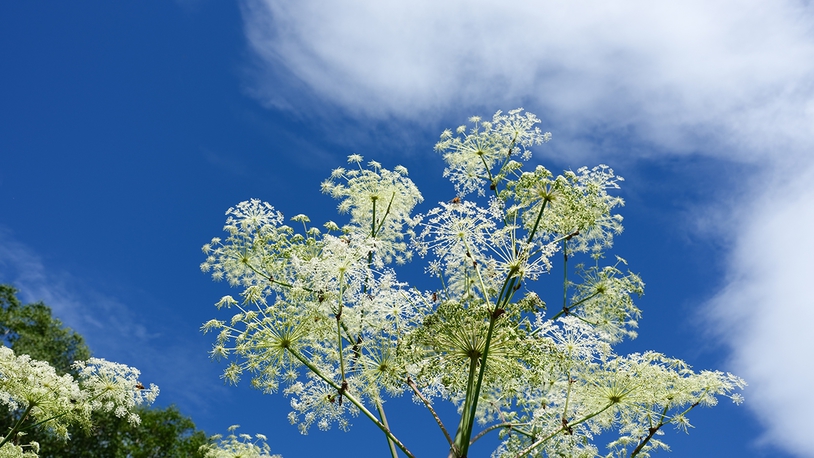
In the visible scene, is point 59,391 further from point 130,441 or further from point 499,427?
point 130,441

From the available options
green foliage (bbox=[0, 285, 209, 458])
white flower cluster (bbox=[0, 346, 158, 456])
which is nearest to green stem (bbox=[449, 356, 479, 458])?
white flower cluster (bbox=[0, 346, 158, 456])

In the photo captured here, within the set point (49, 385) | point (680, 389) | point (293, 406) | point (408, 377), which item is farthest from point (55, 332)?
point (680, 389)

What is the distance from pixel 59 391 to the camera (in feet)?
39.7

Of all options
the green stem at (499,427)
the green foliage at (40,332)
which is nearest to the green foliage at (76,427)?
the green foliage at (40,332)

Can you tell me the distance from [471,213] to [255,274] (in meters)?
5.81

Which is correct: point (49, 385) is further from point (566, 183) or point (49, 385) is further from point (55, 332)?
point (55, 332)

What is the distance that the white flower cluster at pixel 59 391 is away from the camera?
11797mm

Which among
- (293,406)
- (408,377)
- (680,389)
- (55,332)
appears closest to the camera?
(408,377)

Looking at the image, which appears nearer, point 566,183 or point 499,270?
point 499,270

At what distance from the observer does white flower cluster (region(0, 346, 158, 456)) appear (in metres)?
11.8

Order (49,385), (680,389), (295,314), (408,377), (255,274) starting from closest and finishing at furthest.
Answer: (295,314)
(408,377)
(680,389)
(49,385)
(255,274)

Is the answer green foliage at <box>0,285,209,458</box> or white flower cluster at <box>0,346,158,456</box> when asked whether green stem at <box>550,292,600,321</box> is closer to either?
white flower cluster at <box>0,346,158,456</box>

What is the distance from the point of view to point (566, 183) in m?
9.82

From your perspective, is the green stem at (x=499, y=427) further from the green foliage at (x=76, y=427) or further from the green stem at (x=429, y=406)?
the green foliage at (x=76, y=427)
